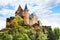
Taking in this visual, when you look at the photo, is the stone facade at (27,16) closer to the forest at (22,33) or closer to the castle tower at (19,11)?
the castle tower at (19,11)

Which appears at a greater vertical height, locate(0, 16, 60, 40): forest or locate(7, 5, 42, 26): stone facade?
locate(7, 5, 42, 26): stone facade

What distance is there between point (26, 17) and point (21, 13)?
2.18 meters

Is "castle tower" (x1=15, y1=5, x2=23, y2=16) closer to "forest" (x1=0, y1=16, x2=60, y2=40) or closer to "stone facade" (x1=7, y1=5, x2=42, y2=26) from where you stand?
"stone facade" (x1=7, y1=5, x2=42, y2=26)

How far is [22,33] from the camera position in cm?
5725

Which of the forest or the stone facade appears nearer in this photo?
the forest

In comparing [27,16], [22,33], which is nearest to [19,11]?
[27,16]

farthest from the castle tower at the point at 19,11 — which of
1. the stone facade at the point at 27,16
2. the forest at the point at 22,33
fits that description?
the forest at the point at 22,33

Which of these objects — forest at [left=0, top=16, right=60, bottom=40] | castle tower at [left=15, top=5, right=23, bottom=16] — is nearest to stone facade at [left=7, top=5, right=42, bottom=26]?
castle tower at [left=15, top=5, right=23, bottom=16]

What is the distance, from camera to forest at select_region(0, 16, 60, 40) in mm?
53928

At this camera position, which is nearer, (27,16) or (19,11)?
(19,11)

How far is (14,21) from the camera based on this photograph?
222 ft

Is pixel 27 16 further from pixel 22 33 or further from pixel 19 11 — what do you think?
pixel 22 33

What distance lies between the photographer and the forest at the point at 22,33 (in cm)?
5393

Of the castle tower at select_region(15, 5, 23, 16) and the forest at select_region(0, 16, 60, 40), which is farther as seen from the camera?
the castle tower at select_region(15, 5, 23, 16)
